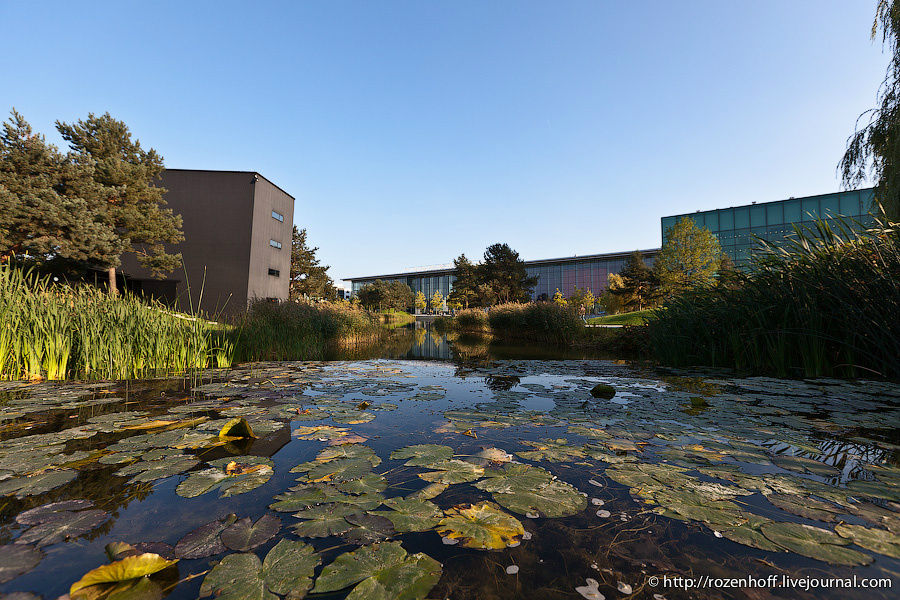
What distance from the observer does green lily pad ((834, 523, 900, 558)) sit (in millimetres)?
1214

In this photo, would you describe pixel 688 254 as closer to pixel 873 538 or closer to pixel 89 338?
pixel 873 538

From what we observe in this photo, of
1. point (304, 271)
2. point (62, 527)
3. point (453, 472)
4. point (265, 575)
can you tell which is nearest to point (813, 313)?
point (453, 472)

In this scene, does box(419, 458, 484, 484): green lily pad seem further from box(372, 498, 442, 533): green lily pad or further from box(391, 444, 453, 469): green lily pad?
box(372, 498, 442, 533): green lily pad

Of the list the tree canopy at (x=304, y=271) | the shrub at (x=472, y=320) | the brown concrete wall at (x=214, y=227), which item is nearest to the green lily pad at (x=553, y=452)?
the shrub at (x=472, y=320)

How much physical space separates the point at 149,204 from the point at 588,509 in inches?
1013

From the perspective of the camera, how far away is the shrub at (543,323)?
14.1 meters

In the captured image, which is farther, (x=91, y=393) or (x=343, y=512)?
(x=91, y=393)

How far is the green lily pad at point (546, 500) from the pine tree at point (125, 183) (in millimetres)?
22919

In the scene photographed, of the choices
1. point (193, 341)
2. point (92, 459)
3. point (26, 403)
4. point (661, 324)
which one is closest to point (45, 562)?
point (92, 459)

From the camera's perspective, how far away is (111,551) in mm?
1121

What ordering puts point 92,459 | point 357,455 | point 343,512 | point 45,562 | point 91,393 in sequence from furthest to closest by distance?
point 91,393 < point 357,455 < point 92,459 < point 343,512 < point 45,562

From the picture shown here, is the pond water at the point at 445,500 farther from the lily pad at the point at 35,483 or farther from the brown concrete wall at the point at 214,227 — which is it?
the brown concrete wall at the point at 214,227

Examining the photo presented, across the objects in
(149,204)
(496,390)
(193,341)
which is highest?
(149,204)

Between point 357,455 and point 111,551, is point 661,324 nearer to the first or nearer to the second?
point 357,455
